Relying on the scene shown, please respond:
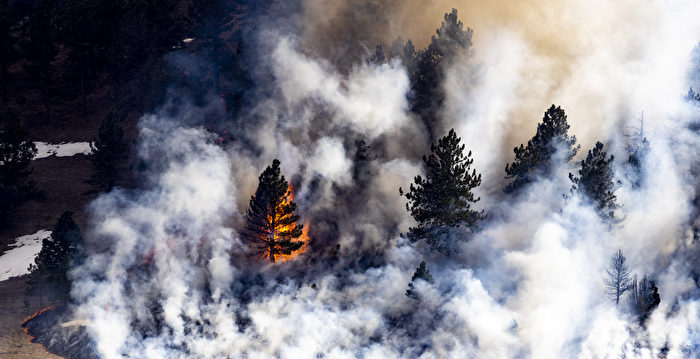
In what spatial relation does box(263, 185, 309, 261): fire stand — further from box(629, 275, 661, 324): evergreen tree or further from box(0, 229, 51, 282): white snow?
box(629, 275, 661, 324): evergreen tree

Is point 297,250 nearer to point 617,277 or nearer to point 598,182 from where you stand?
point 598,182

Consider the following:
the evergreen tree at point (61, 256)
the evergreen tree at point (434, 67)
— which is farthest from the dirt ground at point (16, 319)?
the evergreen tree at point (434, 67)

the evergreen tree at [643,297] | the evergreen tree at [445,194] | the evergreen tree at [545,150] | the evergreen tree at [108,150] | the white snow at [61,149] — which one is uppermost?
the white snow at [61,149]

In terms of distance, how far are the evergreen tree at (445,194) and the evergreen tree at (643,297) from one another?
37.8 ft

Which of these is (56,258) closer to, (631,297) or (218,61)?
(218,61)

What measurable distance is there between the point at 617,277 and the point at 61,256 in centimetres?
3831

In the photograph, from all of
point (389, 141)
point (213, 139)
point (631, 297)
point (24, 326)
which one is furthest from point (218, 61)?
point (631, 297)

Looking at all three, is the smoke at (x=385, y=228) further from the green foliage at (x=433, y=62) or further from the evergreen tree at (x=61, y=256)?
the green foliage at (x=433, y=62)

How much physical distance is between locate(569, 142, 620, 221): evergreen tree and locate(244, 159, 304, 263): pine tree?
20030 mm

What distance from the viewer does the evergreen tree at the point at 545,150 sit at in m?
46.7

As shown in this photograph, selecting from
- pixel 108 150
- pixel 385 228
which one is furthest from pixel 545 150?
pixel 108 150

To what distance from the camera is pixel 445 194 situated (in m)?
44.7

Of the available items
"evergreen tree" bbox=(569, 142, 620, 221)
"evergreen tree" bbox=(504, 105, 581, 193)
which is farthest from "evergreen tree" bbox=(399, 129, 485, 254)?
"evergreen tree" bbox=(569, 142, 620, 221)

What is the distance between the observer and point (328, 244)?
5253cm
